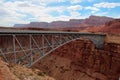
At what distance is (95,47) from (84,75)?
7.34 meters

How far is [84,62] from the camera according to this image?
4866 centimetres

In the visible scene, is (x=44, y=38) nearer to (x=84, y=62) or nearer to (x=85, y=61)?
(x=85, y=61)

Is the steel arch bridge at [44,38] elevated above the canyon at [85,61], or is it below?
above

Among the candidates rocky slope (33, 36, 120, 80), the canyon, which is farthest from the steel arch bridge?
rocky slope (33, 36, 120, 80)

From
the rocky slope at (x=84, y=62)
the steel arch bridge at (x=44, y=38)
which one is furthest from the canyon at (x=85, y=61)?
the steel arch bridge at (x=44, y=38)

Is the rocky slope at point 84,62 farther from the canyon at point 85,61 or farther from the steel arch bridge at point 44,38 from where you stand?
the steel arch bridge at point 44,38

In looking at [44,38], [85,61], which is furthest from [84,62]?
[44,38]

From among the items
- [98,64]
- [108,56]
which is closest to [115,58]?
[108,56]

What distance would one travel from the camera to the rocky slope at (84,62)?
1610 inches

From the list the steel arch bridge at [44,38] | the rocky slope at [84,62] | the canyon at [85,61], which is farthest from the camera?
the rocky slope at [84,62]

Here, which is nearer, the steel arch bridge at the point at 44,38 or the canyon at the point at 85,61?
the steel arch bridge at the point at 44,38

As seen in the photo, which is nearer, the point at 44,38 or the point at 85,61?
the point at 44,38

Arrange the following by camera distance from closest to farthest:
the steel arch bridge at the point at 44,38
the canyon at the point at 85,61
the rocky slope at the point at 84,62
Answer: the steel arch bridge at the point at 44,38 < the canyon at the point at 85,61 < the rocky slope at the point at 84,62

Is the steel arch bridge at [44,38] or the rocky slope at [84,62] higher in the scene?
the steel arch bridge at [44,38]
